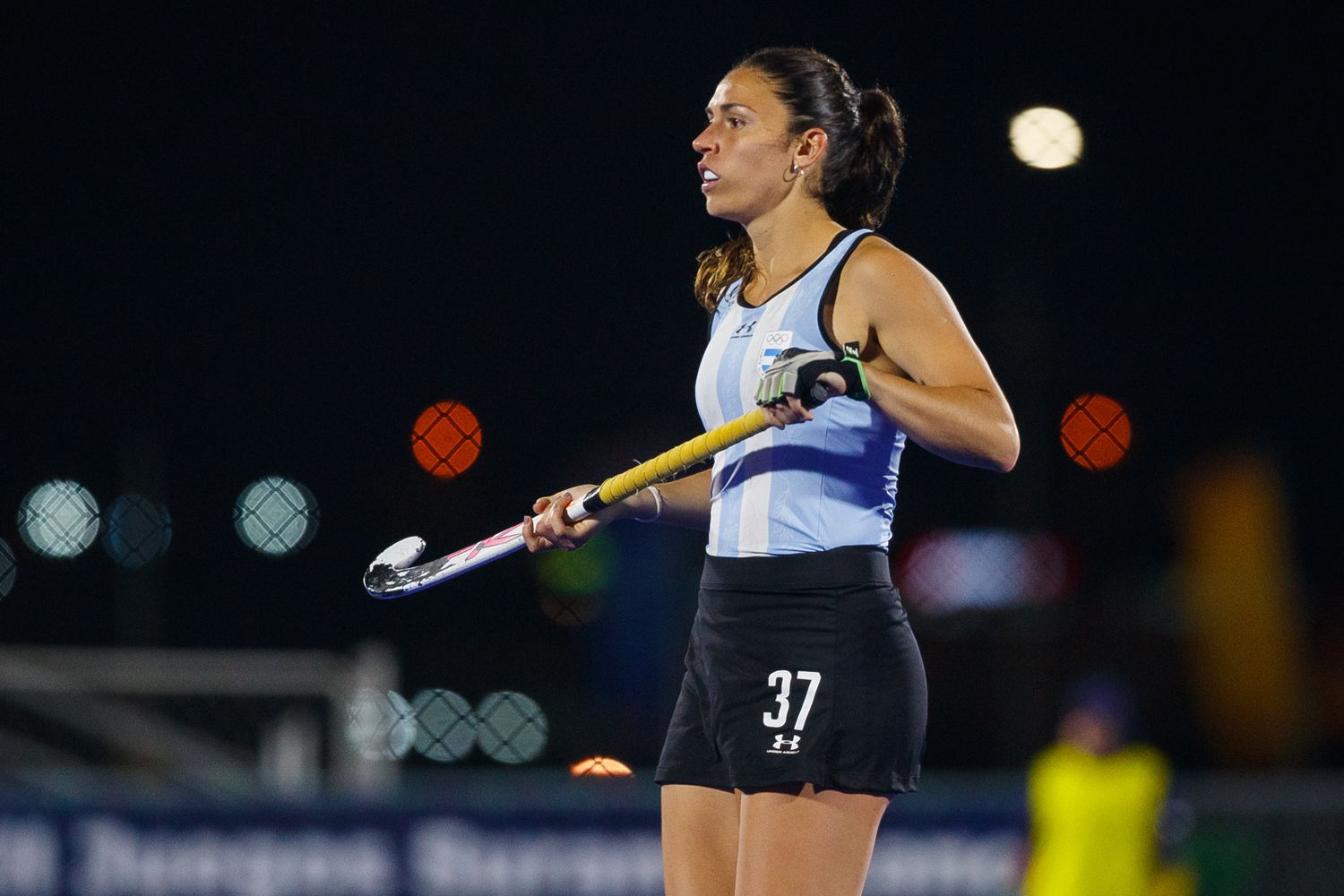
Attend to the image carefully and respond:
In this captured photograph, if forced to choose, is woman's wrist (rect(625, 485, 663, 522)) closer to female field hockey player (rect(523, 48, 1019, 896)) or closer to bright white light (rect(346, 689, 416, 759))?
female field hockey player (rect(523, 48, 1019, 896))

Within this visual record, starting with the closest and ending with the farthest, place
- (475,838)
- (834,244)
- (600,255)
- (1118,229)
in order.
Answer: (834,244), (475,838), (1118,229), (600,255)

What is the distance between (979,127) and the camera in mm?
6441

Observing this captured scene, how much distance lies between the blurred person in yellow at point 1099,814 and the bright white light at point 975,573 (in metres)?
4.28

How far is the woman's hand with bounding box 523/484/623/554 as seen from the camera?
3104mm

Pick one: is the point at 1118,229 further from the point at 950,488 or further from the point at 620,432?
the point at 950,488

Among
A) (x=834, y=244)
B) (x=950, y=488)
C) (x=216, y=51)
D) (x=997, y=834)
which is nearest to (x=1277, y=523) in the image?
(x=950, y=488)

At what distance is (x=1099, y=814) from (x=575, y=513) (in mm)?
5543

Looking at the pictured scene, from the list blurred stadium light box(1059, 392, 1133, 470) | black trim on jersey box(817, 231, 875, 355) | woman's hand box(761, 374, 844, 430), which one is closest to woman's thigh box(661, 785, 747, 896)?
woman's hand box(761, 374, 844, 430)

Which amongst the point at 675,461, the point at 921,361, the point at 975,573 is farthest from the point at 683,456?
the point at 975,573

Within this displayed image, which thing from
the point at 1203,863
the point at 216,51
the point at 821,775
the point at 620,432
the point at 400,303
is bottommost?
the point at 1203,863

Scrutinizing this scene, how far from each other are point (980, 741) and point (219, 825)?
29.5 feet

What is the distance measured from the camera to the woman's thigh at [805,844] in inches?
103

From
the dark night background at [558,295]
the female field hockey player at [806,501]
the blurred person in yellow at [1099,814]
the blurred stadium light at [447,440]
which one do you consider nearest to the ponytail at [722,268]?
the female field hockey player at [806,501]

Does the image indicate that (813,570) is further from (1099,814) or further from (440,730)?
(440,730)
